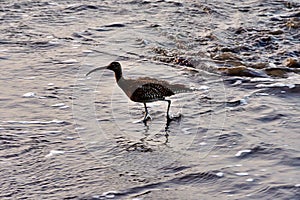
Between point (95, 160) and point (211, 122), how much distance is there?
1.39 meters

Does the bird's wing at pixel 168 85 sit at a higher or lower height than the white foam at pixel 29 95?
higher

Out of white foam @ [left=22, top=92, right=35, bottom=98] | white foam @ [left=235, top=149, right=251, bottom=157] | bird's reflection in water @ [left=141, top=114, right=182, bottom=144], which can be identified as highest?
white foam @ [left=22, top=92, right=35, bottom=98]

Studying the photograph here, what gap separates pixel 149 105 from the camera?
23.7 feet

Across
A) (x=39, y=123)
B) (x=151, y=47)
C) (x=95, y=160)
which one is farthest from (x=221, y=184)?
(x=151, y=47)

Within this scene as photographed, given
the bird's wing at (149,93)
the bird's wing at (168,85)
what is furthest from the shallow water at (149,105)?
the bird's wing at (149,93)

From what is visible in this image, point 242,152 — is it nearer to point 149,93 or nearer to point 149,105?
point 149,93

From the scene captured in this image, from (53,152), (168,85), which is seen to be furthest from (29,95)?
(168,85)

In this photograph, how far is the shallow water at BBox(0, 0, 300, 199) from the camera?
5621 millimetres

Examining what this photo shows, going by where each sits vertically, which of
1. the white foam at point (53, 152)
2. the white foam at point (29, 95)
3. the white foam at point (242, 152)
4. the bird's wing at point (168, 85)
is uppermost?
the bird's wing at point (168, 85)

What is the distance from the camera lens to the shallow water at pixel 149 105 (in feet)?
18.4

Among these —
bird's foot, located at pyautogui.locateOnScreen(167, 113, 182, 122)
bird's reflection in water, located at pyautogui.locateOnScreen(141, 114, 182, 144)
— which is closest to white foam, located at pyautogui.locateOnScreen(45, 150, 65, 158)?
bird's reflection in water, located at pyautogui.locateOnScreen(141, 114, 182, 144)

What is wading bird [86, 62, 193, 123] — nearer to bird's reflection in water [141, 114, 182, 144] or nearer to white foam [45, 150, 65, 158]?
bird's reflection in water [141, 114, 182, 144]

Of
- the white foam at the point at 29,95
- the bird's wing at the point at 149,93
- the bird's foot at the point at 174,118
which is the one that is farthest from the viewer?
the white foam at the point at 29,95

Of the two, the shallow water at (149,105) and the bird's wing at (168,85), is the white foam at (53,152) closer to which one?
the shallow water at (149,105)
